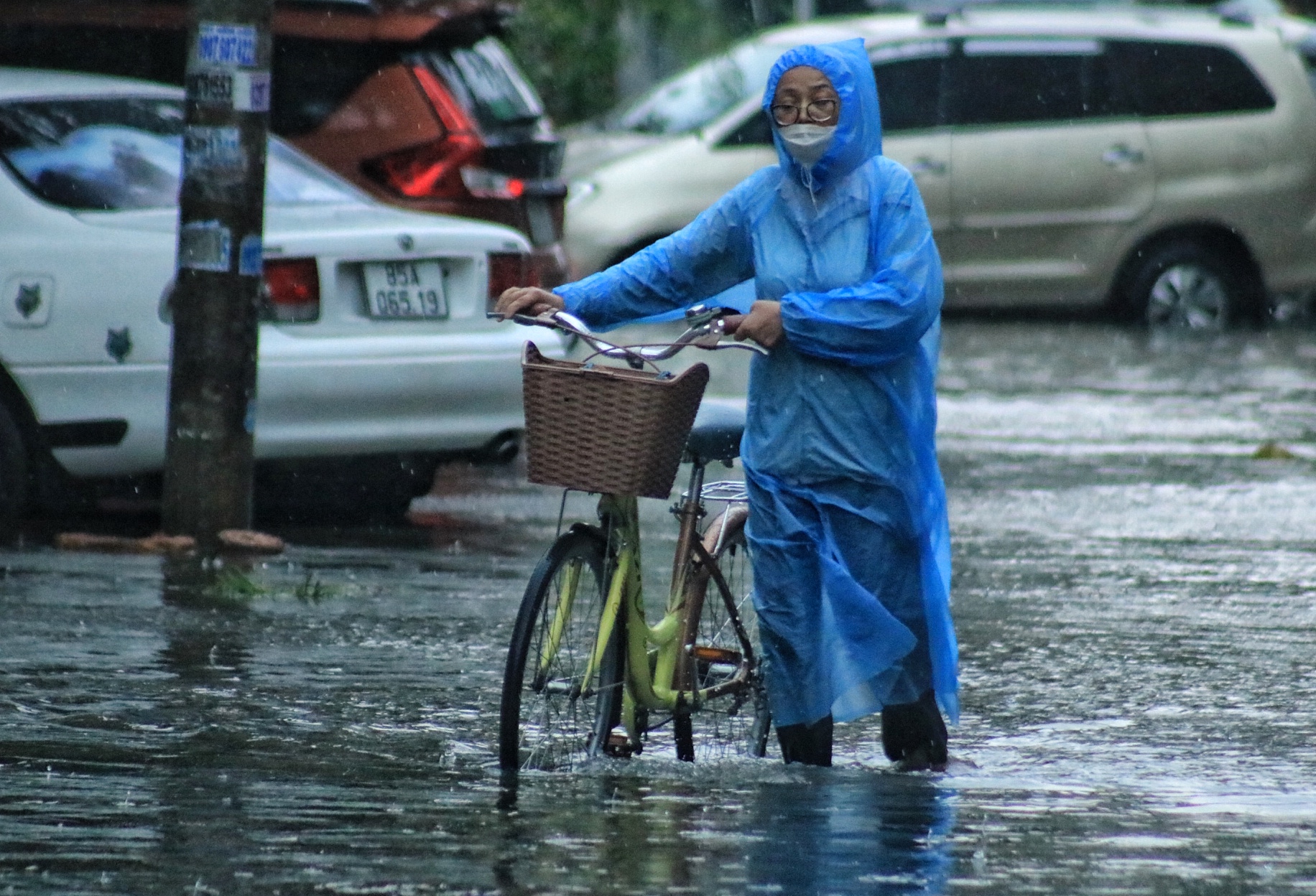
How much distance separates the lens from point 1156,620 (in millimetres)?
7891

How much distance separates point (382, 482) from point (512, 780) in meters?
4.43

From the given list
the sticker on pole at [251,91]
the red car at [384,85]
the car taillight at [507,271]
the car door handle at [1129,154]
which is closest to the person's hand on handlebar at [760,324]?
the sticker on pole at [251,91]

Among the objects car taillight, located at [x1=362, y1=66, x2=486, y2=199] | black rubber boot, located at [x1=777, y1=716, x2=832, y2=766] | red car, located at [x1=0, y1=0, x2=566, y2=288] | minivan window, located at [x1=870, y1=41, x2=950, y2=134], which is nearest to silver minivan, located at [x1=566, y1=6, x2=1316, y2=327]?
minivan window, located at [x1=870, y1=41, x2=950, y2=134]

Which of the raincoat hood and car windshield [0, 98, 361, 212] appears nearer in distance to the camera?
the raincoat hood

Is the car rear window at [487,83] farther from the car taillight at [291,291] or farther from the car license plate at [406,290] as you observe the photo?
the car taillight at [291,291]

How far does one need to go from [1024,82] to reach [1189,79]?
1.09m

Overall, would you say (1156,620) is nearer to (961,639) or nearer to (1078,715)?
(961,639)

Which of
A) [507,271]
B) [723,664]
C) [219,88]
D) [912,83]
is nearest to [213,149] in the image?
[219,88]

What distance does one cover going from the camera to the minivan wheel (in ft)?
58.1

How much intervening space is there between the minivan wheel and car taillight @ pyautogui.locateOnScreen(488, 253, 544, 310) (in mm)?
9123

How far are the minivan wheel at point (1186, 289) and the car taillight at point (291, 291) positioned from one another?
32.4 feet

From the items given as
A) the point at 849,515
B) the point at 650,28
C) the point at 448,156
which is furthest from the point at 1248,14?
the point at 849,515

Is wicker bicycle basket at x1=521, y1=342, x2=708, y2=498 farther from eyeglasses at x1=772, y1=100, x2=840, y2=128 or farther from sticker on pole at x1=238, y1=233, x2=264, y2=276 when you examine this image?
sticker on pole at x1=238, y1=233, x2=264, y2=276

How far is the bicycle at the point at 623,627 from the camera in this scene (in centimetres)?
539
